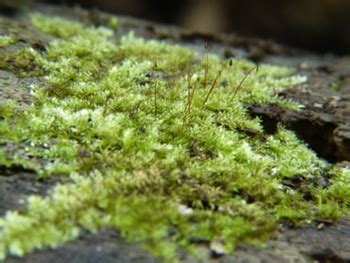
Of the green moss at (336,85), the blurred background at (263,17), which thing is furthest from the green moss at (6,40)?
the blurred background at (263,17)

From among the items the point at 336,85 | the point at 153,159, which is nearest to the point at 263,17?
the point at 336,85

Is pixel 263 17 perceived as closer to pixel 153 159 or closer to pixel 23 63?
pixel 23 63

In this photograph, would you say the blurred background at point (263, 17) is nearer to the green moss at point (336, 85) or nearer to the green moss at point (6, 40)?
the green moss at point (336, 85)

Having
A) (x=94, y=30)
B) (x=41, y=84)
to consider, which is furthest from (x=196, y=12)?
(x=41, y=84)

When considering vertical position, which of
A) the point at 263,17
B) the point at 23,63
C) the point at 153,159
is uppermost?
the point at 263,17

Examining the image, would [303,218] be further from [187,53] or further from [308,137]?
[187,53]

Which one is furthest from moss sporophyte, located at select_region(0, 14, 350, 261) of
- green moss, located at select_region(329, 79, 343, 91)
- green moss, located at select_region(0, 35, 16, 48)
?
green moss, located at select_region(329, 79, 343, 91)
